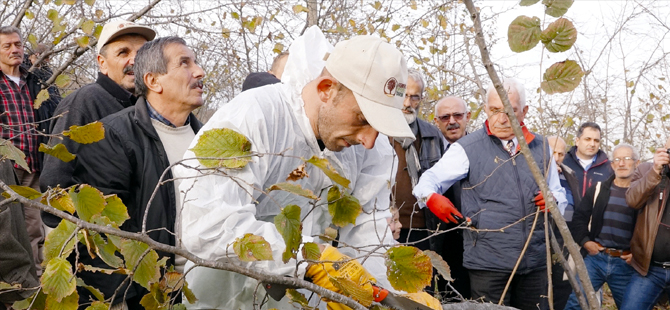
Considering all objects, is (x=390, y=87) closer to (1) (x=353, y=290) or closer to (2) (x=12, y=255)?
(1) (x=353, y=290)

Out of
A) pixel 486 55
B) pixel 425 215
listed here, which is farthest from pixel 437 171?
pixel 486 55

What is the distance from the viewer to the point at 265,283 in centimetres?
151

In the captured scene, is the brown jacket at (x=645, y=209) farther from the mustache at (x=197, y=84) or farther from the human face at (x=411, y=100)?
the mustache at (x=197, y=84)

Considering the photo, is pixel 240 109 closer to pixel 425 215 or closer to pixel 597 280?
pixel 425 215

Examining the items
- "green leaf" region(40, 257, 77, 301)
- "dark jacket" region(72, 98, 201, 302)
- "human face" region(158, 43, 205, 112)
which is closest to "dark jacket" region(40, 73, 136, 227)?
"dark jacket" region(72, 98, 201, 302)

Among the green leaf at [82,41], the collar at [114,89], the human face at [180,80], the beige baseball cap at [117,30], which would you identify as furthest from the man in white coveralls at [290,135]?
the green leaf at [82,41]

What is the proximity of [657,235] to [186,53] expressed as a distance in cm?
370

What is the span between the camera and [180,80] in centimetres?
252

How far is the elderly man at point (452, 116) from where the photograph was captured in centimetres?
428

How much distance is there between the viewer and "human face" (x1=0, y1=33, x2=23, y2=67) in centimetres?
385

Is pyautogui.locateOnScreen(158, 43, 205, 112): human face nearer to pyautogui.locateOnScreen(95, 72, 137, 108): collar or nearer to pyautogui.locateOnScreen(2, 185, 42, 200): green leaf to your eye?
pyautogui.locateOnScreen(95, 72, 137, 108): collar

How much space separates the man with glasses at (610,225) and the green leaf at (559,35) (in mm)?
3954

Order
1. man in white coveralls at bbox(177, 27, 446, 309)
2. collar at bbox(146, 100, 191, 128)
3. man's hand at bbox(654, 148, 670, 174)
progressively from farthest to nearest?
man's hand at bbox(654, 148, 670, 174) → collar at bbox(146, 100, 191, 128) → man in white coveralls at bbox(177, 27, 446, 309)

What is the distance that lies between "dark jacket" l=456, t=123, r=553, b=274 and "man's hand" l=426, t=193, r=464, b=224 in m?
0.09
